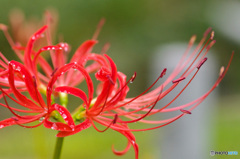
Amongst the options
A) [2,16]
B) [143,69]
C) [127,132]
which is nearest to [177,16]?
[143,69]

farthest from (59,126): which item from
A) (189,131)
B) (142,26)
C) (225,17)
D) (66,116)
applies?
(142,26)

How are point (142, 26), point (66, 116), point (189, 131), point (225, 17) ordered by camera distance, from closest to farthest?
point (66, 116)
point (189, 131)
point (225, 17)
point (142, 26)

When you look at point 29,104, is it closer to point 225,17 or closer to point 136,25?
point 225,17

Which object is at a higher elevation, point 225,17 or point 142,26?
point 142,26

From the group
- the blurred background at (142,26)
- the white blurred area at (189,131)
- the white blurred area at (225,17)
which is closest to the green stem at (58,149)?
the white blurred area at (189,131)

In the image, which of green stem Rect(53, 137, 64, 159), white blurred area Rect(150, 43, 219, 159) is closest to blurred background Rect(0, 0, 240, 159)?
white blurred area Rect(150, 43, 219, 159)

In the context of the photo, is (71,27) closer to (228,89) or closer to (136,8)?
(136,8)

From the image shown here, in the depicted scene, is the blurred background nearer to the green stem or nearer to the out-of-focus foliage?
the out-of-focus foliage

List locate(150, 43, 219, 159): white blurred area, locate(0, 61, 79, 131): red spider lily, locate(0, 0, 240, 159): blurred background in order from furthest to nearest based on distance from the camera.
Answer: locate(0, 0, 240, 159): blurred background → locate(150, 43, 219, 159): white blurred area → locate(0, 61, 79, 131): red spider lily

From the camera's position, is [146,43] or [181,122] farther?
[146,43]
